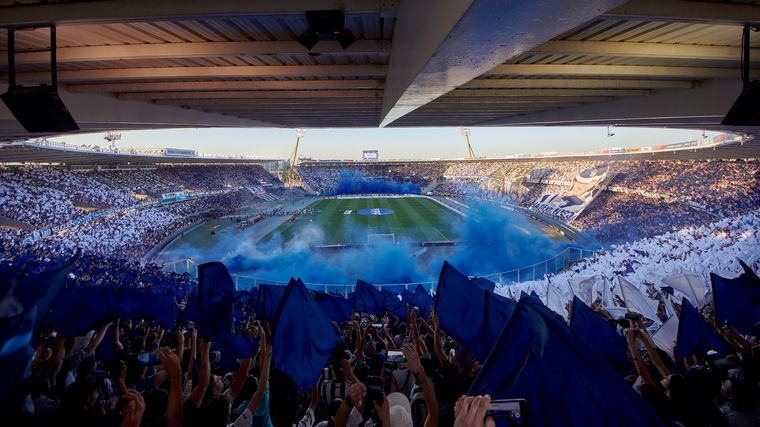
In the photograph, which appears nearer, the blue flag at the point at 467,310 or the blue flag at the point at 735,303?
the blue flag at the point at 467,310

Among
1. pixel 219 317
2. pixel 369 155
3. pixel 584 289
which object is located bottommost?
pixel 584 289

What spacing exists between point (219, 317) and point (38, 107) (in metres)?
2.60

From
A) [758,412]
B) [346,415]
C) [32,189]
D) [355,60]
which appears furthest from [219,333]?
[32,189]

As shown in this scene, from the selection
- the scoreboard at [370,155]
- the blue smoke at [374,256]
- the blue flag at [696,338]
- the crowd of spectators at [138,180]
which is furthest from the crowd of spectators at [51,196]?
the scoreboard at [370,155]

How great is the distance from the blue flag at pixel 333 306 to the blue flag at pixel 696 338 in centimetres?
495

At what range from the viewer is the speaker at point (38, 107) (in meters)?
3.80

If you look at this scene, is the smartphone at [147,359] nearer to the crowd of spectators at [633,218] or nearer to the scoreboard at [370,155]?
the crowd of spectators at [633,218]

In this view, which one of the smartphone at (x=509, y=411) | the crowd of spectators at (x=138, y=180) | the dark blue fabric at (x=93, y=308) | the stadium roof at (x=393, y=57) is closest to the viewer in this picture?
the smartphone at (x=509, y=411)

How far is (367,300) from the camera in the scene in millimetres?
9297

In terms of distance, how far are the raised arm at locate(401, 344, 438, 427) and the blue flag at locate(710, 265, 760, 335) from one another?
4578 mm

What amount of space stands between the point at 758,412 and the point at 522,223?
3190cm

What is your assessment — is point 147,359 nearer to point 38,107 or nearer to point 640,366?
point 38,107

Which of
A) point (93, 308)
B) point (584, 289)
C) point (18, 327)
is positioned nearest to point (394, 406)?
point (18, 327)

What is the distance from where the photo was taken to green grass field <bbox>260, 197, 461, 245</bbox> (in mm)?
28297
